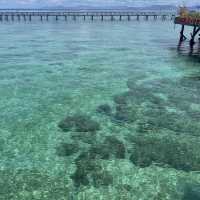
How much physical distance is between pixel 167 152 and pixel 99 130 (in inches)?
173

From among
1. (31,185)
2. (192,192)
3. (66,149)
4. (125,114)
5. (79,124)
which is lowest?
(192,192)

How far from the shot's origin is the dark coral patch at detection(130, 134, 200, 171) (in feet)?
49.8

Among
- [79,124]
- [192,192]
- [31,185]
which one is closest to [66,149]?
[79,124]

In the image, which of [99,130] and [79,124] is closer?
[99,130]

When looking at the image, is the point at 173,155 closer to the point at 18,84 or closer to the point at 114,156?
the point at 114,156

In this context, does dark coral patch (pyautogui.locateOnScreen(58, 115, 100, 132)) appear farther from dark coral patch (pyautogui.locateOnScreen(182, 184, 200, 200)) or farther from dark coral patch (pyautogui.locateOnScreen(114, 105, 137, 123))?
dark coral patch (pyautogui.locateOnScreen(182, 184, 200, 200))

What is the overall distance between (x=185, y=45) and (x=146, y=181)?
137 ft

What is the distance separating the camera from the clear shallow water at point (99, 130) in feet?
44.4

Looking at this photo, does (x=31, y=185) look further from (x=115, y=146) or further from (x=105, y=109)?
(x=105, y=109)

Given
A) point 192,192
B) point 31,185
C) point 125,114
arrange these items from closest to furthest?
point 192,192 < point 31,185 < point 125,114

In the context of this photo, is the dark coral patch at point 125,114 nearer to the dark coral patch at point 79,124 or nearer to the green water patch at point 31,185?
the dark coral patch at point 79,124

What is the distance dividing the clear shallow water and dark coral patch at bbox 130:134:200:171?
48 millimetres

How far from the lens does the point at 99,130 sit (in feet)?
61.2

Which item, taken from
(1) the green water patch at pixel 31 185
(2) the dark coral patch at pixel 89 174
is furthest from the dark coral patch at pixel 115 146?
(1) the green water patch at pixel 31 185
